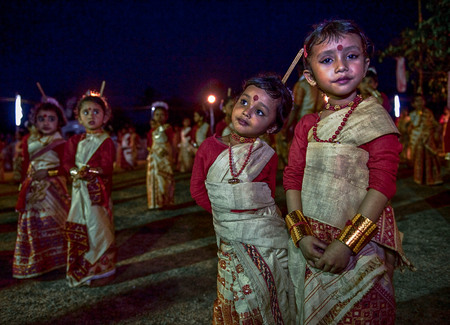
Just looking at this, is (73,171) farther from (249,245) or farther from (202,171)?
(249,245)

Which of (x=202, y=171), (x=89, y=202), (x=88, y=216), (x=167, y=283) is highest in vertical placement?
(x=202, y=171)

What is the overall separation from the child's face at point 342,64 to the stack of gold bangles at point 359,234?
0.59m

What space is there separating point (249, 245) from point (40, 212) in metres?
3.07

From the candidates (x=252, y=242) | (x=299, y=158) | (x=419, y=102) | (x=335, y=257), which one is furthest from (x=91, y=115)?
(x=419, y=102)

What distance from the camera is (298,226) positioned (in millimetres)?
1574

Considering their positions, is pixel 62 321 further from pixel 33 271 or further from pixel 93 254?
pixel 33 271

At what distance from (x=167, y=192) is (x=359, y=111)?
5.84 meters

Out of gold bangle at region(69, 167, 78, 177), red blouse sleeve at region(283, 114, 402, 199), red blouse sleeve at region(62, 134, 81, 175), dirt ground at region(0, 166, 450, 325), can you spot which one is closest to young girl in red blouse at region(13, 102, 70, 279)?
dirt ground at region(0, 166, 450, 325)

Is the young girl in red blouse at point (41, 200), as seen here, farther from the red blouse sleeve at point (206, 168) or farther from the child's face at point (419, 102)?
the child's face at point (419, 102)

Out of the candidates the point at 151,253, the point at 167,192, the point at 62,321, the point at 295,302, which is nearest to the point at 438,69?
the point at 167,192

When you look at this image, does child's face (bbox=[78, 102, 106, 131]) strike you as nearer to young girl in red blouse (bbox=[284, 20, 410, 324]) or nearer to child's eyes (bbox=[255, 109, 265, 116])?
child's eyes (bbox=[255, 109, 265, 116])

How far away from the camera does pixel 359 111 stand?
1.52 m

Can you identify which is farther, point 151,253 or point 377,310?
point 151,253

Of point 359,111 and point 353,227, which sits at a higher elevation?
point 359,111
